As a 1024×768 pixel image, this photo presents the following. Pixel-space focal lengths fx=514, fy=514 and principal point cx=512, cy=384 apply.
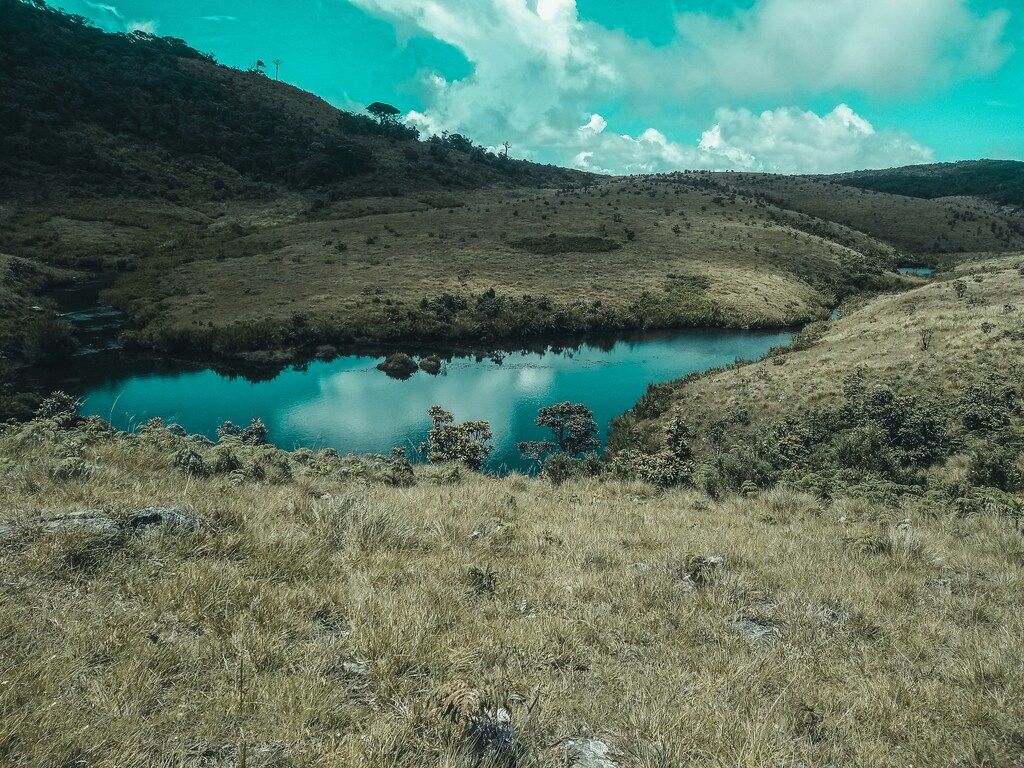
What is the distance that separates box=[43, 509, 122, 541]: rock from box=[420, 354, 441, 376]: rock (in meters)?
34.4

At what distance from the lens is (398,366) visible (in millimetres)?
40531

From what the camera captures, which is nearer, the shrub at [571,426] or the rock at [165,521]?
the rock at [165,521]

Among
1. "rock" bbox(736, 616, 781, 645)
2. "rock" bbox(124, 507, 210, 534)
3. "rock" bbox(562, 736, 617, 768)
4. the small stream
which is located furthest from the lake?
"rock" bbox(124, 507, 210, 534)

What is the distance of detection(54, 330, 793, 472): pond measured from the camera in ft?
98.7

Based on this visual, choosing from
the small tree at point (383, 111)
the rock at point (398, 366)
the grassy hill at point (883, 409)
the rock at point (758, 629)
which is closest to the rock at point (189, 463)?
the rock at point (758, 629)

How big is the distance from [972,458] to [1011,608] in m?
13.1

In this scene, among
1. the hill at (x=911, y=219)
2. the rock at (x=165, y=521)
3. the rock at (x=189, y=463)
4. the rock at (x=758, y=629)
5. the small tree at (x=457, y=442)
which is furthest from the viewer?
the hill at (x=911, y=219)

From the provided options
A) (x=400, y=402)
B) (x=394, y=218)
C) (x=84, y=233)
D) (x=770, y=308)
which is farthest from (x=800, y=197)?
(x=84, y=233)

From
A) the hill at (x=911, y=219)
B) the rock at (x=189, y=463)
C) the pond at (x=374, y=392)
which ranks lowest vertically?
the pond at (x=374, y=392)

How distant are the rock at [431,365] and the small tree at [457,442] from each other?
11.6 metres

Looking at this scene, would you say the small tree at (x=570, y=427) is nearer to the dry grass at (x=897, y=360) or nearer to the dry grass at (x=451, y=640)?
the dry grass at (x=897, y=360)

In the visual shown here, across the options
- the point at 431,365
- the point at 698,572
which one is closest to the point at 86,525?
the point at 698,572

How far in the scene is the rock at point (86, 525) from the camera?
18.5 feet

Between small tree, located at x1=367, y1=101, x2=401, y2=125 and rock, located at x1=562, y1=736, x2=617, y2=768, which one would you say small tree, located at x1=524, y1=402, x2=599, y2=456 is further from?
small tree, located at x1=367, y1=101, x2=401, y2=125
